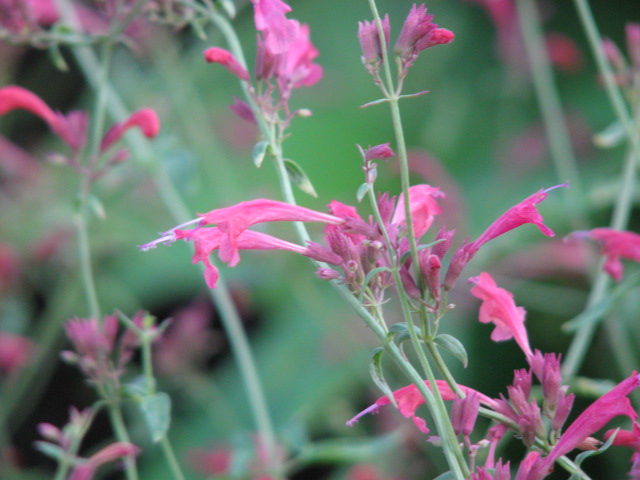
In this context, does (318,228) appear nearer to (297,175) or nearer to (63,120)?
(63,120)

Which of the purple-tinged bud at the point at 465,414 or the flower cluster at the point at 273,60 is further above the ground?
the flower cluster at the point at 273,60

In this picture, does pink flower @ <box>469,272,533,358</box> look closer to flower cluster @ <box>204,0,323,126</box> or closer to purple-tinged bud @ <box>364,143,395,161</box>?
purple-tinged bud @ <box>364,143,395,161</box>

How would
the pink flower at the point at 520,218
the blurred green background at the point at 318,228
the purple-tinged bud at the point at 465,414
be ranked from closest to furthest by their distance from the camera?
1. the purple-tinged bud at the point at 465,414
2. the pink flower at the point at 520,218
3. the blurred green background at the point at 318,228

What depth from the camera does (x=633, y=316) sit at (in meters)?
A: 2.09

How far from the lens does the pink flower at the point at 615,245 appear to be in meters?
1.12

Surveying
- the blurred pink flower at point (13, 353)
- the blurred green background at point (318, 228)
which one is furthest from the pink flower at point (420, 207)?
the blurred pink flower at point (13, 353)

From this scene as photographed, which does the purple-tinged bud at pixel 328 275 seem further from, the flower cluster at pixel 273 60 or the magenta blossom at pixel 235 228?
the flower cluster at pixel 273 60

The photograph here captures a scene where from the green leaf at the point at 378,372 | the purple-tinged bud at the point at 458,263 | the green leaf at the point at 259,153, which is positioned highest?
the green leaf at the point at 259,153

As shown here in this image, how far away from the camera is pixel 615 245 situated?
1133 mm

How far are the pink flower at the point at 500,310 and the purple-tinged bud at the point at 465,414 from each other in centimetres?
15

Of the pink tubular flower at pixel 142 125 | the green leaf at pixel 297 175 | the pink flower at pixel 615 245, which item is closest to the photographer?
the green leaf at pixel 297 175

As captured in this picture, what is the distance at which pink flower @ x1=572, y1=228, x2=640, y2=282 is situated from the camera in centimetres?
112

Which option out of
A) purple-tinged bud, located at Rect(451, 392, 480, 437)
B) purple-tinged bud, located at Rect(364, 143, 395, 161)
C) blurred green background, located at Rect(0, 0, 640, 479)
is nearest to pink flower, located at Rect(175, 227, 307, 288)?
purple-tinged bud, located at Rect(364, 143, 395, 161)

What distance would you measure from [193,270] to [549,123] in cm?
141
